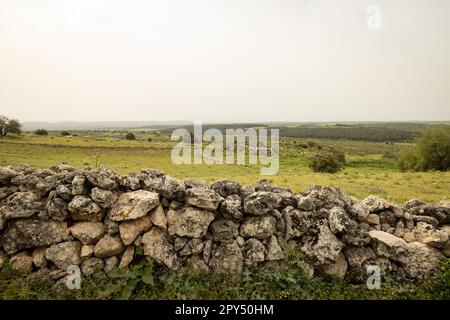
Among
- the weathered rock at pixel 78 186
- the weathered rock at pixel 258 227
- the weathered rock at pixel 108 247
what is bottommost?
the weathered rock at pixel 108 247

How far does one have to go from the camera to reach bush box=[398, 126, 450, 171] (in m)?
44.8

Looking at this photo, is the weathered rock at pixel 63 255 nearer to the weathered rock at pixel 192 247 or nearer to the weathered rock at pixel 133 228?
the weathered rock at pixel 133 228

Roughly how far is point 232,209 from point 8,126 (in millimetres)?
68744

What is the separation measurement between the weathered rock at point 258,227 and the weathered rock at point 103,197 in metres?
3.10

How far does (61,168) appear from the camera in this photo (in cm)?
848

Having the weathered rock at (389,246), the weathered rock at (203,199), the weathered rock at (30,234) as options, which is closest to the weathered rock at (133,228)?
the weathered rock at (203,199)

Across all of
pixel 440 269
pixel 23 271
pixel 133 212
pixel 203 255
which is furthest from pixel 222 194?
pixel 440 269

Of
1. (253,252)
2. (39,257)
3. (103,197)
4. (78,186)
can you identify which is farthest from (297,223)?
(39,257)

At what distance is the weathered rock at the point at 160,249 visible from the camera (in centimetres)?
679

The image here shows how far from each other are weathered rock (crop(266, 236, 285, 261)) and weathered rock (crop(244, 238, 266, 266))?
13cm

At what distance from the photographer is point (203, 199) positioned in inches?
284

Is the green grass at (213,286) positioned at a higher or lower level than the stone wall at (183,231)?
lower
